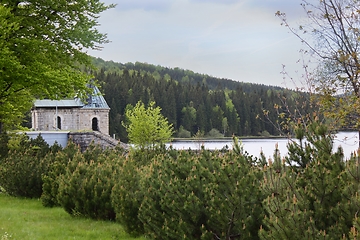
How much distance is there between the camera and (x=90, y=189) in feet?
34.7

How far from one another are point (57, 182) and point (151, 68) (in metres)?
146

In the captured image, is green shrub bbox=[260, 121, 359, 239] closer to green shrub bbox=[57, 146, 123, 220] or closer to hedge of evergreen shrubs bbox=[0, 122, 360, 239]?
hedge of evergreen shrubs bbox=[0, 122, 360, 239]

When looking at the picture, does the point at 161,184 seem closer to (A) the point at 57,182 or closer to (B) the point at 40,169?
(A) the point at 57,182

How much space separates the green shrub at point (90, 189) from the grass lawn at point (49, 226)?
0.27 metres

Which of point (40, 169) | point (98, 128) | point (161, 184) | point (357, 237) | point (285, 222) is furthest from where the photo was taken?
point (98, 128)

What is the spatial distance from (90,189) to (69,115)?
135 feet

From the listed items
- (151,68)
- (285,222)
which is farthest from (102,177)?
(151,68)

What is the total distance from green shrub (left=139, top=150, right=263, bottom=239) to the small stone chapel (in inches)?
1687

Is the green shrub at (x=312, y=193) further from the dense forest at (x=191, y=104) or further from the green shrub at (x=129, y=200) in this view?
the dense forest at (x=191, y=104)

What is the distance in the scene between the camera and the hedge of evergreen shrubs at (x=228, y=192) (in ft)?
16.2

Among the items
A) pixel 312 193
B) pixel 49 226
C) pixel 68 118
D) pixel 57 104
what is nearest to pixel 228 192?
pixel 312 193

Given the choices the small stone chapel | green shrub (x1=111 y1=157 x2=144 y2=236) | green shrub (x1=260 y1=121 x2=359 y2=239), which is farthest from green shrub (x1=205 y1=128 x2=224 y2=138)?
green shrub (x1=260 y1=121 x2=359 y2=239)

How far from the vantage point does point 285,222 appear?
447cm

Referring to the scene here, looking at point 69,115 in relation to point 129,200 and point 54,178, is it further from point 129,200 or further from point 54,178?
point 129,200
